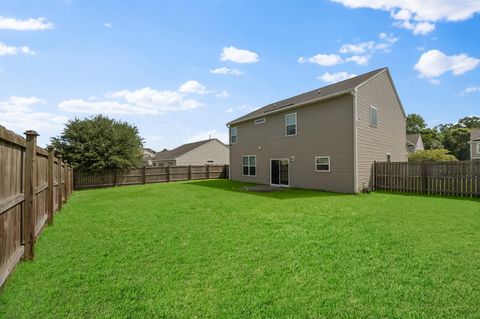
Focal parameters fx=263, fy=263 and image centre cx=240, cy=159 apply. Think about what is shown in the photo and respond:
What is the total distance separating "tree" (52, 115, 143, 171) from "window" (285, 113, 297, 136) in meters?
12.1

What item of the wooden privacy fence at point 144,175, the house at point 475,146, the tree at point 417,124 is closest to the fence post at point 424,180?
the wooden privacy fence at point 144,175

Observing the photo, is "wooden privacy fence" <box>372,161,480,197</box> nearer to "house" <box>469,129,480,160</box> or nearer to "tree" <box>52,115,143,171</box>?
"tree" <box>52,115,143,171</box>

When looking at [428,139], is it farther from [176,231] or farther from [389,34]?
[176,231]

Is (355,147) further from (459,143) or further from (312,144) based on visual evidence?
(459,143)

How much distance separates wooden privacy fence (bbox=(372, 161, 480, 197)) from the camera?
11188mm

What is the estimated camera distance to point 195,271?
350 centimetres

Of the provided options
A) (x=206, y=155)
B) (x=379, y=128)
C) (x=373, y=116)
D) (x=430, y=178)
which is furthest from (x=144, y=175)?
(x=430, y=178)

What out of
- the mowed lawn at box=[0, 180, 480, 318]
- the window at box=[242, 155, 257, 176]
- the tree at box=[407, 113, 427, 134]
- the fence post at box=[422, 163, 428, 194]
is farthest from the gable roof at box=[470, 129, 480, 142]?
the mowed lawn at box=[0, 180, 480, 318]

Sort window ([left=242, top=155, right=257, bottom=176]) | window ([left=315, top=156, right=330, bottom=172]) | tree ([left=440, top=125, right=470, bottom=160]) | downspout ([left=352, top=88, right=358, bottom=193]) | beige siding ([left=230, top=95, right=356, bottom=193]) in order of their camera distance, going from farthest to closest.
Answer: tree ([left=440, top=125, right=470, bottom=160])
window ([left=242, top=155, right=257, bottom=176])
window ([left=315, top=156, right=330, bottom=172])
beige siding ([left=230, top=95, right=356, bottom=193])
downspout ([left=352, top=88, right=358, bottom=193])

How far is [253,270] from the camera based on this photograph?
138 inches

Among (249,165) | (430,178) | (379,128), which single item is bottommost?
(430,178)

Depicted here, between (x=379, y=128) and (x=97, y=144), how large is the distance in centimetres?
1866

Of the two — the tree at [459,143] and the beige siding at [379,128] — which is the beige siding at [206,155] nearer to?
the beige siding at [379,128]

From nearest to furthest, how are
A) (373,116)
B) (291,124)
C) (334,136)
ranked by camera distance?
(334,136) < (373,116) < (291,124)
